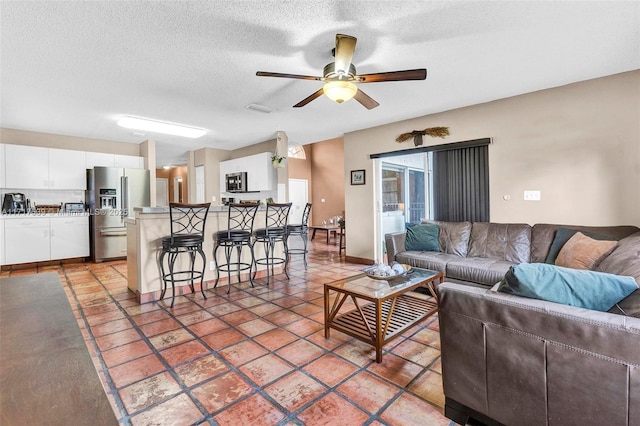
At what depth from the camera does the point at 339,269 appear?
5.04m

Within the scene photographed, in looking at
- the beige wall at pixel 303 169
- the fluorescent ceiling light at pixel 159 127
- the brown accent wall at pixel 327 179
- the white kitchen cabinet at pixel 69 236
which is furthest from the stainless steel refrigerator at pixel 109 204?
the brown accent wall at pixel 327 179

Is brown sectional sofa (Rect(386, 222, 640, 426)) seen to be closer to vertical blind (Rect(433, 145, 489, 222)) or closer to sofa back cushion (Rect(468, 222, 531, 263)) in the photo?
sofa back cushion (Rect(468, 222, 531, 263))

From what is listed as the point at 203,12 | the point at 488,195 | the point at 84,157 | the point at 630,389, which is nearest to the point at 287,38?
the point at 203,12

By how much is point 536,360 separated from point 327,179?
27.5 ft

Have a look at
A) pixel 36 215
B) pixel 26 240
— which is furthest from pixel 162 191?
pixel 26 240

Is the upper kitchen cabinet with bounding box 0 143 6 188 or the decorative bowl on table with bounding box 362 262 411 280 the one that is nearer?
the decorative bowl on table with bounding box 362 262 411 280

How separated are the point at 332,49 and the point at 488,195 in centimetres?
295

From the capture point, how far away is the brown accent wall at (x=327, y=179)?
29.8ft

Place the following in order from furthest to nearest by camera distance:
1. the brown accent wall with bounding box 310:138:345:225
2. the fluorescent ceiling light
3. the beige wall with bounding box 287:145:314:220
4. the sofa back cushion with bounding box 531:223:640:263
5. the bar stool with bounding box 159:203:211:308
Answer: the beige wall with bounding box 287:145:314:220, the brown accent wall with bounding box 310:138:345:225, the fluorescent ceiling light, the bar stool with bounding box 159:203:211:308, the sofa back cushion with bounding box 531:223:640:263

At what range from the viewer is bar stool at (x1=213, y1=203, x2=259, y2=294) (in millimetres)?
3842

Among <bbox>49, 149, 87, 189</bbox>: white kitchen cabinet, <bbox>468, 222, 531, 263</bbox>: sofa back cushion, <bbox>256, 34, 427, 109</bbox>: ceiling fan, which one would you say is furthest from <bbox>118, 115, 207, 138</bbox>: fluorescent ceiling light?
<bbox>468, 222, 531, 263</bbox>: sofa back cushion

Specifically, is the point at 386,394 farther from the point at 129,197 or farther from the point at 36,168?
the point at 36,168

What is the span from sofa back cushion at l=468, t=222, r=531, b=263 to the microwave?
472 cm

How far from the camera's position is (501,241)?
3662mm
